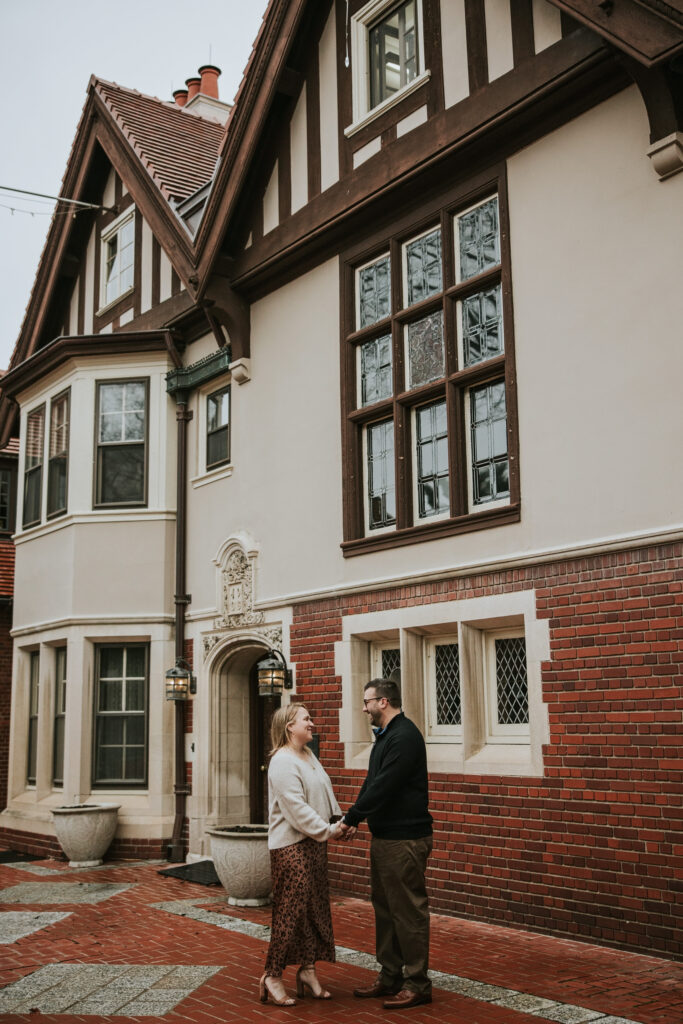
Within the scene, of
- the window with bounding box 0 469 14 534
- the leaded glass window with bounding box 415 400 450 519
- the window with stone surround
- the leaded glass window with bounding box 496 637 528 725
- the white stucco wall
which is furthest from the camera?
the window with bounding box 0 469 14 534

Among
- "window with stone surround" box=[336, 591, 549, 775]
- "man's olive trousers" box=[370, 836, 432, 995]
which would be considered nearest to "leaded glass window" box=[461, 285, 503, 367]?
"window with stone surround" box=[336, 591, 549, 775]

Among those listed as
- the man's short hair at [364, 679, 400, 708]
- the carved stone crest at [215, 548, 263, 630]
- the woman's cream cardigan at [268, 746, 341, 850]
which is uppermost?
the carved stone crest at [215, 548, 263, 630]

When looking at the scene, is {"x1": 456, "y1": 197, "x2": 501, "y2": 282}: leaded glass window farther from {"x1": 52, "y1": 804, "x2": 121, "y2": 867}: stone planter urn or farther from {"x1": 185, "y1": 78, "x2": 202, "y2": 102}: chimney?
{"x1": 185, "y1": 78, "x2": 202, "y2": 102}: chimney

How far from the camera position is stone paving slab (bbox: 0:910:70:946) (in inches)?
342

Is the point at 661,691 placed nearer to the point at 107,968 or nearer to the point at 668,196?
the point at 668,196

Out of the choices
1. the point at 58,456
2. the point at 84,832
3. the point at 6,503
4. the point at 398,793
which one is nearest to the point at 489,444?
the point at 398,793

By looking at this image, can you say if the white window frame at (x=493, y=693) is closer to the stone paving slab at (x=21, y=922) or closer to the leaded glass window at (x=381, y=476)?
the leaded glass window at (x=381, y=476)

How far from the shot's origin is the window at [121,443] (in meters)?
14.5

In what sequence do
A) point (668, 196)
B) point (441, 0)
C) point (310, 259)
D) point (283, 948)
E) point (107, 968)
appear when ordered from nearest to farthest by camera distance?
point (283, 948) → point (107, 968) → point (668, 196) → point (441, 0) → point (310, 259)

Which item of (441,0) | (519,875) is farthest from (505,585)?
(441,0)

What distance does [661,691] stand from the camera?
303 inches

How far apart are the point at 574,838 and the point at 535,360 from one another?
3.97 meters

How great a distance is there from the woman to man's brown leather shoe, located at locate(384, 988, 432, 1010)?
1.53 ft

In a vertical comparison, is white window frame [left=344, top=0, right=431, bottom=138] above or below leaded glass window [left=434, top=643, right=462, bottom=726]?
above
